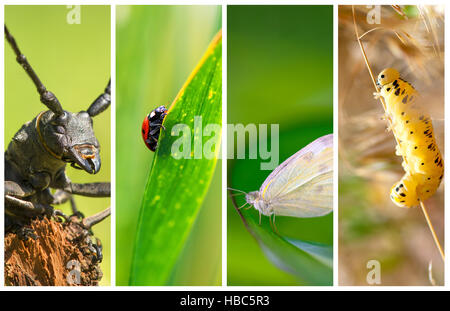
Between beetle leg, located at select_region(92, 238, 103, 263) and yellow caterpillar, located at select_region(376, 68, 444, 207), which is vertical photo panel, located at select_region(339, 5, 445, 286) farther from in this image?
beetle leg, located at select_region(92, 238, 103, 263)

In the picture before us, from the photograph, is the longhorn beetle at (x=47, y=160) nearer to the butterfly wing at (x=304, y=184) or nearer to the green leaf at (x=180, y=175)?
the green leaf at (x=180, y=175)

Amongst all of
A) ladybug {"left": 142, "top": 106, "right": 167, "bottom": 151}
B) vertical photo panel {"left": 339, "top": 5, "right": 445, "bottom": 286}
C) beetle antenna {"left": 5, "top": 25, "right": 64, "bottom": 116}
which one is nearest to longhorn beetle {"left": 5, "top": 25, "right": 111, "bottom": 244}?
beetle antenna {"left": 5, "top": 25, "right": 64, "bottom": 116}

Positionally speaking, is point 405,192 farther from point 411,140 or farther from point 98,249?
point 98,249

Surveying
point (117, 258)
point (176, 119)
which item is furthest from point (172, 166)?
point (117, 258)

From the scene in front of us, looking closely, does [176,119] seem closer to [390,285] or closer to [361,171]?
[361,171]
